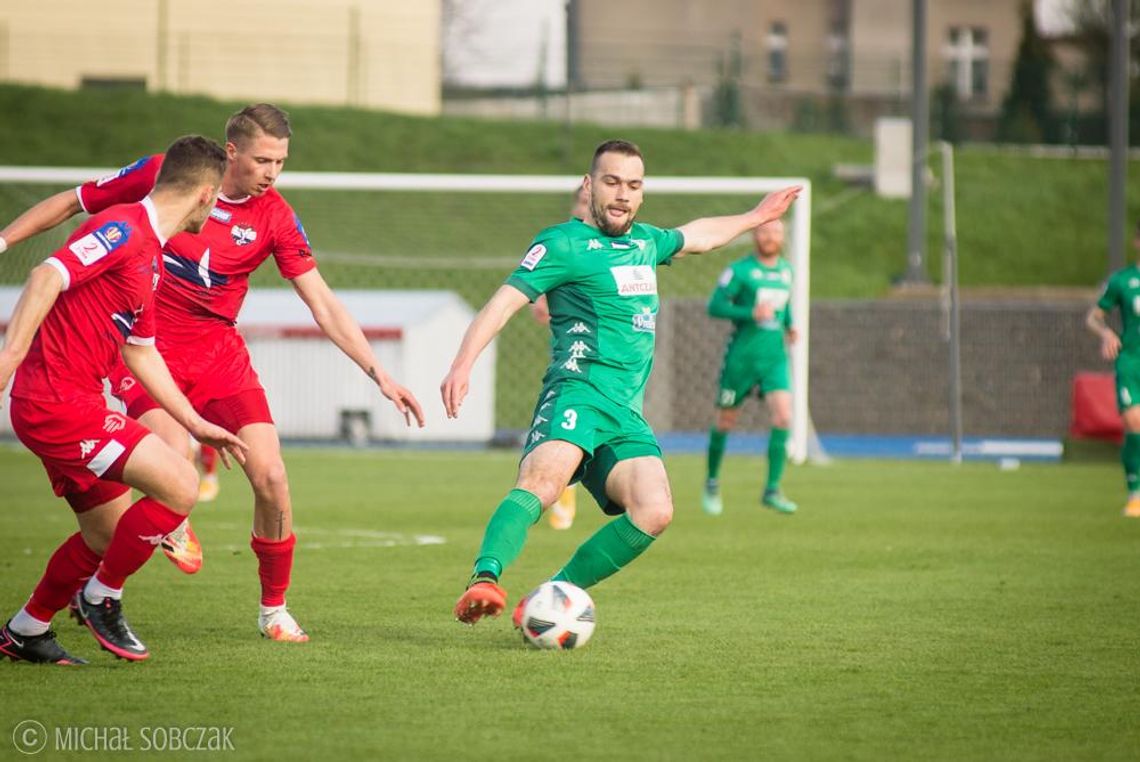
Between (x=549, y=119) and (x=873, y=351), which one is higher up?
(x=549, y=119)

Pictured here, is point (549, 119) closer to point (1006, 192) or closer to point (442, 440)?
point (1006, 192)

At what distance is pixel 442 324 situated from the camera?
24250 millimetres

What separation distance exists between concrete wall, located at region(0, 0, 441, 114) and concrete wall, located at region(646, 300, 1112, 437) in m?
19.6

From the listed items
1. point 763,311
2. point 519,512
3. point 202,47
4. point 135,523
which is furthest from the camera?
point 202,47

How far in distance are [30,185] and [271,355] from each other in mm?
11846

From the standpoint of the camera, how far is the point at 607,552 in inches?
275

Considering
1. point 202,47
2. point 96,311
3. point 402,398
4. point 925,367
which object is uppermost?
point 202,47

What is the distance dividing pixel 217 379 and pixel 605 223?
1834mm

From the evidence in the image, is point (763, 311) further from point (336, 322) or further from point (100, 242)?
point (100, 242)

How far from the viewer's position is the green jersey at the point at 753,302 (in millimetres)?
14281

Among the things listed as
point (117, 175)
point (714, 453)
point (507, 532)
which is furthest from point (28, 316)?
point (714, 453)

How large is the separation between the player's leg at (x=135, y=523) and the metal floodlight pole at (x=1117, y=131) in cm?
1908

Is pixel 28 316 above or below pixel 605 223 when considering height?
below

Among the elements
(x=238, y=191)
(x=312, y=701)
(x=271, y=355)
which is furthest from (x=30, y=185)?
(x=312, y=701)
